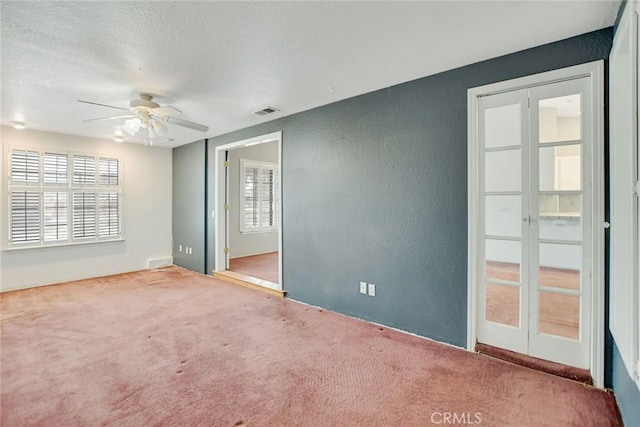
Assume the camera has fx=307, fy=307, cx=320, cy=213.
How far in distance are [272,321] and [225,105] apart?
2610mm

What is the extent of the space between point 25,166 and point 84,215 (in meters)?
1.05

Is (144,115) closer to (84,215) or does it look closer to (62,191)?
(62,191)

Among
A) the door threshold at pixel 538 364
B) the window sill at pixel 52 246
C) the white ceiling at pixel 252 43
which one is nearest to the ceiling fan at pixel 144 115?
the white ceiling at pixel 252 43

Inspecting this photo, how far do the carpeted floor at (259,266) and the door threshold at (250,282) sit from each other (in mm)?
159

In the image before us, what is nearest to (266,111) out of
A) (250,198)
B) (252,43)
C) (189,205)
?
(252,43)

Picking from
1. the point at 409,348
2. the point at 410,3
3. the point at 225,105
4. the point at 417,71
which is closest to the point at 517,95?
the point at 417,71

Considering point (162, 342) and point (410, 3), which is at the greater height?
point (410, 3)

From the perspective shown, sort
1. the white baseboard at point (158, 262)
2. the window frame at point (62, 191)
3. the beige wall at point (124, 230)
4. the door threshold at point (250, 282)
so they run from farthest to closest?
the white baseboard at point (158, 262)
the beige wall at point (124, 230)
the window frame at point (62, 191)
the door threshold at point (250, 282)

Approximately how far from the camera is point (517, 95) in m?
2.50

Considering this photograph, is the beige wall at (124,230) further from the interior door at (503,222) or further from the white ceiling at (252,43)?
the interior door at (503,222)

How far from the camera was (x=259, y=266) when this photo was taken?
19.9ft

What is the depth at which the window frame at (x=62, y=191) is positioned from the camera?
4.54 metres

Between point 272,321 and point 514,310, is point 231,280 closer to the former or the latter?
point 272,321

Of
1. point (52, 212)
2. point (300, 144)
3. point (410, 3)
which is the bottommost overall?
point (52, 212)
